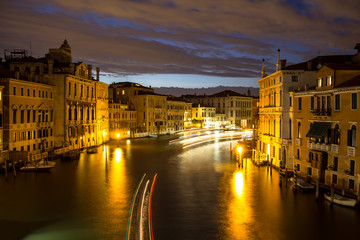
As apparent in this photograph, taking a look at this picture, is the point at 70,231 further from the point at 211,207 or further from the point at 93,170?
the point at 93,170

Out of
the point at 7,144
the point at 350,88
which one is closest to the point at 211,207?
the point at 350,88

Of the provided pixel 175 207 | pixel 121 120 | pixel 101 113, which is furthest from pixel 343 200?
pixel 121 120

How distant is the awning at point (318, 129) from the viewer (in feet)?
72.7

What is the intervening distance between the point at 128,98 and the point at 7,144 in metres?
44.0

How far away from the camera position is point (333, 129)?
21.9 meters

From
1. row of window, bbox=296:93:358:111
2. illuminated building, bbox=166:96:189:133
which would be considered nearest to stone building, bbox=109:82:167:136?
illuminated building, bbox=166:96:189:133

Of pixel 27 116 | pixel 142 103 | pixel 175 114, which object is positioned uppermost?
pixel 142 103

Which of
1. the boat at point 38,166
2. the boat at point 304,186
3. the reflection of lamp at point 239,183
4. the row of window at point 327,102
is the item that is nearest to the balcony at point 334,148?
the row of window at point 327,102

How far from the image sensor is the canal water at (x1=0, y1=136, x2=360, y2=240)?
15.5 metres

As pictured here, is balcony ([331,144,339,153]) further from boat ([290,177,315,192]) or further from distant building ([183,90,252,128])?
distant building ([183,90,252,128])

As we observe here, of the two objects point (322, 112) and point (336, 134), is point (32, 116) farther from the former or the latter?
point (336, 134)

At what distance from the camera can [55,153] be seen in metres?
37.5

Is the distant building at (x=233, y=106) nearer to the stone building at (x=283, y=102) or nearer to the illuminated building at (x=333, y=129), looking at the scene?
the stone building at (x=283, y=102)

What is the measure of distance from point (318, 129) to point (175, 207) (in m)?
11.0
